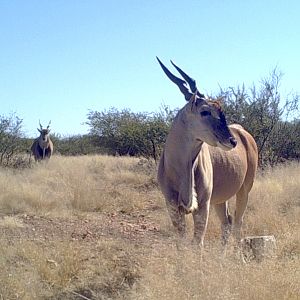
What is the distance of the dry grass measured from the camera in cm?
512

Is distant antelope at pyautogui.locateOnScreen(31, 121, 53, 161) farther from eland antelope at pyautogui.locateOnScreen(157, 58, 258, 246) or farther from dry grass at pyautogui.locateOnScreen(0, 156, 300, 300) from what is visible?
eland antelope at pyautogui.locateOnScreen(157, 58, 258, 246)

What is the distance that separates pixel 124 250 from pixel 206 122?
1.86 meters

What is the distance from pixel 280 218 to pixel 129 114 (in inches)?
1111

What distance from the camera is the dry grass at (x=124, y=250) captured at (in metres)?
5.12

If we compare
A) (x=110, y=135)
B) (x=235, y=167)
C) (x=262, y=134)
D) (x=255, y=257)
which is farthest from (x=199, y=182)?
(x=110, y=135)

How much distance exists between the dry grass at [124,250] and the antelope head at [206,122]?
1.09 meters

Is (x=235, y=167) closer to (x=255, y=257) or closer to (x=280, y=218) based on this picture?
(x=255, y=257)

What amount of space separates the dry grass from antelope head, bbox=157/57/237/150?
3.56ft

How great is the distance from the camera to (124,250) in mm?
7086

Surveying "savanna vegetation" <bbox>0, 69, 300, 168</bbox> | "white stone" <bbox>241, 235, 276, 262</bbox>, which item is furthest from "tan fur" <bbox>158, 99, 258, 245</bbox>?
"savanna vegetation" <bbox>0, 69, 300, 168</bbox>

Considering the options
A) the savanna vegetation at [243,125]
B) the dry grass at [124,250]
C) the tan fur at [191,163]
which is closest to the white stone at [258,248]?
the dry grass at [124,250]

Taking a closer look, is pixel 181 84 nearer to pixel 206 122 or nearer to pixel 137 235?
pixel 206 122

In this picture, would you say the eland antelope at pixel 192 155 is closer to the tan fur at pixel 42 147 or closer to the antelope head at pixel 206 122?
the antelope head at pixel 206 122

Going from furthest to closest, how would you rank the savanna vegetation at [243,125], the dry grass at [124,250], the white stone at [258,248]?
the savanna vegetation at [243,125] → the white stone at [258,248] → the dry grass at [124,250]
